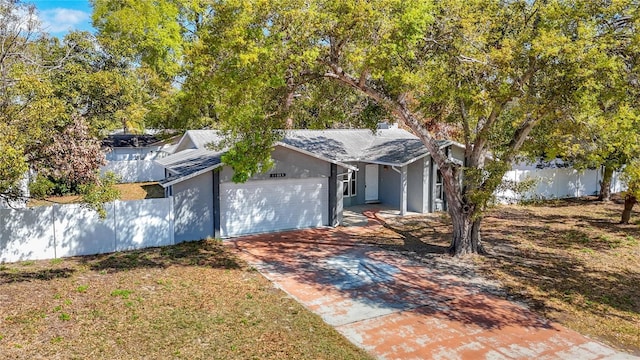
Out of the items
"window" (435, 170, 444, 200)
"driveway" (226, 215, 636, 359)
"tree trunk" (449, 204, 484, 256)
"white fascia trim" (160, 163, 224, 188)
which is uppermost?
"white fascia trim" (160, 163, 224, 188)

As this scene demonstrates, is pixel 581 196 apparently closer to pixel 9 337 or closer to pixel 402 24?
pixel 402 24

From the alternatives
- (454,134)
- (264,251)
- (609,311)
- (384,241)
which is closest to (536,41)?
(609,311)

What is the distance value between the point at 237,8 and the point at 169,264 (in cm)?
738

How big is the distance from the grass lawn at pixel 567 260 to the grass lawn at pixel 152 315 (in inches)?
215

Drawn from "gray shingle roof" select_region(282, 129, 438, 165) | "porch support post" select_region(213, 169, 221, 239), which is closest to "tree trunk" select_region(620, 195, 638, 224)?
"gray shingle roof" select_region(282, 129, 438, 165)

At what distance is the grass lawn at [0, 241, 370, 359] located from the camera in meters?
7.84

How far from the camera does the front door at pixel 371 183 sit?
23.1 meters

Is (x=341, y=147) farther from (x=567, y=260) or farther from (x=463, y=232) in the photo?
(x=567, y=260)

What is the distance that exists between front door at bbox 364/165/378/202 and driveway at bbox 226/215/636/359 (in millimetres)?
7819

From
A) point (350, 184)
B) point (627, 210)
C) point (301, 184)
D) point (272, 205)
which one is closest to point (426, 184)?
point (350, 184)

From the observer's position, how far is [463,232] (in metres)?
13.9

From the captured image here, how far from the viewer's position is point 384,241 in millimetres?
16312

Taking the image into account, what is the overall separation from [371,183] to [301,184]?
259 inches

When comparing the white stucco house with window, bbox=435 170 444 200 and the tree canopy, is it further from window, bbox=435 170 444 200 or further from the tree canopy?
the tree canopy
